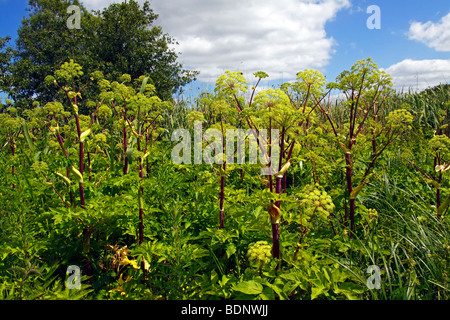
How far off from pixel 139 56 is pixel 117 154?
1971 centimetres

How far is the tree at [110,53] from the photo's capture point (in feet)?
69.2

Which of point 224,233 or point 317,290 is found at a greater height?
point 224,233

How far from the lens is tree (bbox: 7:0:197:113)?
21078mm

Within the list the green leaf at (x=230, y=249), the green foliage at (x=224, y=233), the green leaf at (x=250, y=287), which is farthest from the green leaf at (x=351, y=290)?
the green leaf at (x=230, y=249)

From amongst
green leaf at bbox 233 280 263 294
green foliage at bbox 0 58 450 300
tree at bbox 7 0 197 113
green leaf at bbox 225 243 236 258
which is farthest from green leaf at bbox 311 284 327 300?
tree at bbox 7 0 197 113

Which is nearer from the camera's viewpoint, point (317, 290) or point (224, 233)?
point (317, 290)

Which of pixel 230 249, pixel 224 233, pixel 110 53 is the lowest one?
pixel 230 249

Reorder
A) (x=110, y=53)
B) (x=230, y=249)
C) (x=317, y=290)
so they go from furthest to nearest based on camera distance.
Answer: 1. (x=110, y=53)
2. (x=230, y=249)
3. (x=317, y=290)

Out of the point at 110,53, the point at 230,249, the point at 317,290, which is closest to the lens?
the point at 317,290

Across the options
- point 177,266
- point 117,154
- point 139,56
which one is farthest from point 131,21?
point 177,266

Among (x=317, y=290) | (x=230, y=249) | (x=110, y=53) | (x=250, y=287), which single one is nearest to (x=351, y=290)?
(x=317, y=290)

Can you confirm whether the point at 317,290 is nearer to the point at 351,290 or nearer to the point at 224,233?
the point at 351,290

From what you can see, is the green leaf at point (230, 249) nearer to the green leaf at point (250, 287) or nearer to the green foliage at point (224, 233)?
the green foliage at point (224, 233)

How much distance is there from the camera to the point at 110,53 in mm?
21422
